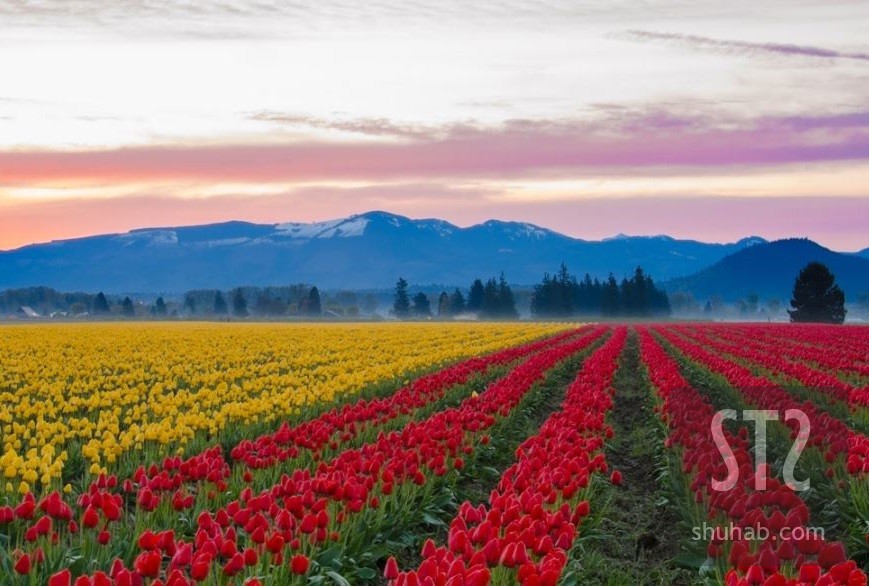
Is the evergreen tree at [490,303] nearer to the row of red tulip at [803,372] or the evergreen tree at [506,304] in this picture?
the evergreen tree at [506,304]

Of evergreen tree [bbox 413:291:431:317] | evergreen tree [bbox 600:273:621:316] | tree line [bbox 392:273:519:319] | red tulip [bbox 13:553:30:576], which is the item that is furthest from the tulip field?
evergreen tree [bbox 413:291:431:317]

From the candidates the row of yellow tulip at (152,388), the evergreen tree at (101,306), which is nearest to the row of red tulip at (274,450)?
the row of yellow tulip at (152,388)

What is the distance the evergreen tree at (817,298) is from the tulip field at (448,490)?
7658 centimetres

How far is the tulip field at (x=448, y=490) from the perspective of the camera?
6.23 metres

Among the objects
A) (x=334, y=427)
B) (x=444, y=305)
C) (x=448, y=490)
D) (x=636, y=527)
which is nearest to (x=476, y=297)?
(x=444, y=305)

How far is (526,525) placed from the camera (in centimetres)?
682

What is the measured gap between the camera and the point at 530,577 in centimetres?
532

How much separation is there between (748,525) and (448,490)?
371 cm

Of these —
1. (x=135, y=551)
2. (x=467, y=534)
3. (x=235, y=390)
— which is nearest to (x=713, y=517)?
(x=467, y=534)

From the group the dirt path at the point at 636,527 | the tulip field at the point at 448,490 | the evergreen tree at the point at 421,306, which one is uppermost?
the evergreen tree at the point at 421,306

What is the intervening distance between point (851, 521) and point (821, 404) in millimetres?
8860

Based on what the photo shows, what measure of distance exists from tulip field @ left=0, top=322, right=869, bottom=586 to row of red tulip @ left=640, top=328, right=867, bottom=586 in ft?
0.07

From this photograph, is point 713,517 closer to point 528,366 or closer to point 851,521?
point 851,521

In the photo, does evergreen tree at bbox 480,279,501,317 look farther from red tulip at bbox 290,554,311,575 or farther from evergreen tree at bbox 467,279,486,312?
red tulip at bbox 290,554,311,575
